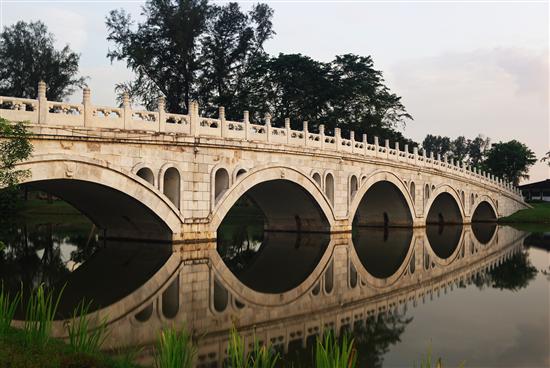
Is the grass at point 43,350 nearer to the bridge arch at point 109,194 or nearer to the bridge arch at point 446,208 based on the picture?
the bridge arch at point 109,194

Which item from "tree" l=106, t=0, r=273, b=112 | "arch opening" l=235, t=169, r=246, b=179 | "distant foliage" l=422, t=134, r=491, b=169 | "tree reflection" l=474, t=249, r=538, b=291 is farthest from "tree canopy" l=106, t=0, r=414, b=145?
"distant foliage" l=422, t=134, r=491, b=169

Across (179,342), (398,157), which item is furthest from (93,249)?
(398,157)

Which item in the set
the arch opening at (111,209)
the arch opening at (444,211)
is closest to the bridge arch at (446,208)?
the arch opening at (444,211)

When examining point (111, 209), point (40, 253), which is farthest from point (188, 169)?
point (40, 253)

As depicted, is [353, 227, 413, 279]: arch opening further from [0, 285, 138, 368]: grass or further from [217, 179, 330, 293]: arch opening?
[0, 285, 138, 368]: grass

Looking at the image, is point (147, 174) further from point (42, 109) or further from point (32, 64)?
point (32, 64)

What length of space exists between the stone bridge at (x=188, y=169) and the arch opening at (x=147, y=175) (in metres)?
0.05

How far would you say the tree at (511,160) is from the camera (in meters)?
67.5

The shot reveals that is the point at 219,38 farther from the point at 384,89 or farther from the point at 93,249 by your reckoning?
the point at 93,249

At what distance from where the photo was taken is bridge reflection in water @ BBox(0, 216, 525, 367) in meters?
11.0

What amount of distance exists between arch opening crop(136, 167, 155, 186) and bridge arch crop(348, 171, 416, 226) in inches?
617

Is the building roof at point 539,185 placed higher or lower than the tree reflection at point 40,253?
higher

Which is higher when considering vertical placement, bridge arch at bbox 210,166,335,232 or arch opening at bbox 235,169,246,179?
arch opening at bbox 235,169,246,179

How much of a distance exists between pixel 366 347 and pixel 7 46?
137ft
